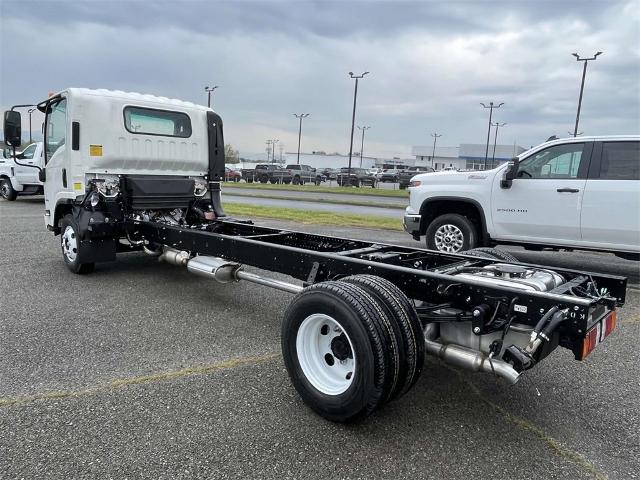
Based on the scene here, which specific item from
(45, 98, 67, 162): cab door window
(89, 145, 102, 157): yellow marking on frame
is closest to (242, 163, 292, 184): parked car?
(45, 98, 67, 162): cab door window

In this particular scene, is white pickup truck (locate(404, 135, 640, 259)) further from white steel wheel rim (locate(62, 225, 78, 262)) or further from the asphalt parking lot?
white steel wheel rim (locate(62, 225, 78, 262))

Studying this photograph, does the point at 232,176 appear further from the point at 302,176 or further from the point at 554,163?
the point at 554,163

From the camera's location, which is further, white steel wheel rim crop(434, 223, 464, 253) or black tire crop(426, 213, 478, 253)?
white steel wheel rim crop(434, 223, 464, 253)

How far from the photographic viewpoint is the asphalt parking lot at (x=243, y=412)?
2.69 metres

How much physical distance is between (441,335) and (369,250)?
1465mm

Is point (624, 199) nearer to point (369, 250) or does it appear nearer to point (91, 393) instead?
point (369, 250)

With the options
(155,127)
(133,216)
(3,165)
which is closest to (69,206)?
(133,216)

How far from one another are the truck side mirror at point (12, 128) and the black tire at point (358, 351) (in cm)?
580

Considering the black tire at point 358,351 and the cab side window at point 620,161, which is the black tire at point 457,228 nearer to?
the cab side window at point 620,161

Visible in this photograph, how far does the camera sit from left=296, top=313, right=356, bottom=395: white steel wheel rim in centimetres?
320

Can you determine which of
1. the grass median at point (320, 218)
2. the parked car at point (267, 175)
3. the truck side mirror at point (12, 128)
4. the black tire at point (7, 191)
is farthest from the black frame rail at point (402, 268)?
the parked car at point (267, 175)

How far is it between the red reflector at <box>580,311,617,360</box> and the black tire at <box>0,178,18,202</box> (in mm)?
19686

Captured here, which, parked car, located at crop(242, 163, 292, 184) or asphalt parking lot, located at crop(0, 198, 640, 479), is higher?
parked car, located at crop(242, 163, 292, 184)

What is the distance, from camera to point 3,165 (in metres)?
18.3
